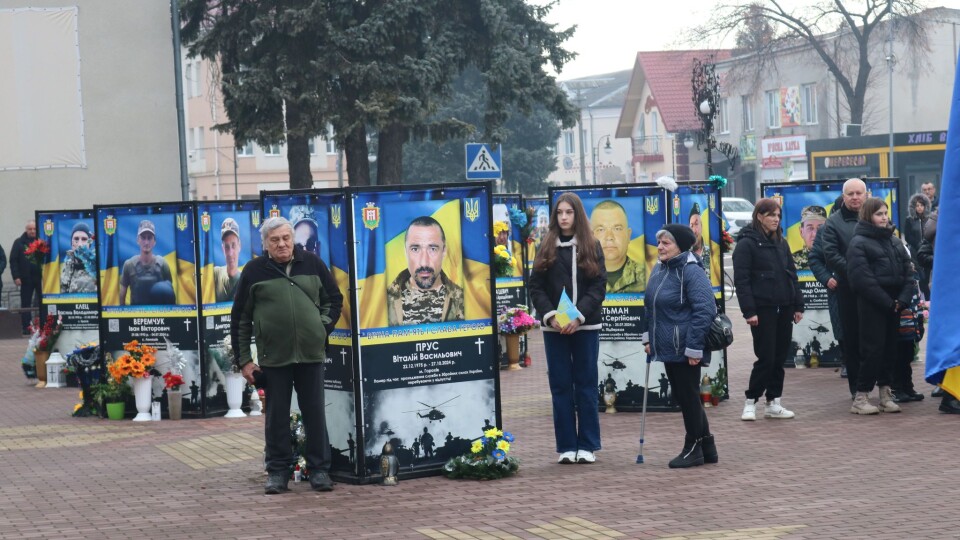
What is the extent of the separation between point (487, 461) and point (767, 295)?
11.3 ft

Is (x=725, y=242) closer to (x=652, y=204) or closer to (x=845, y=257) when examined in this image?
(x=652, y=204)

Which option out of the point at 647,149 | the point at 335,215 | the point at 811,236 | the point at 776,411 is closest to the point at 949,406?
the point at 776,411

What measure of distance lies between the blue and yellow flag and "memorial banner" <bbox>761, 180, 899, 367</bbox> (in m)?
13.5

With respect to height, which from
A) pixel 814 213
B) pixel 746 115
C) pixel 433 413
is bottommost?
pixel 433 413

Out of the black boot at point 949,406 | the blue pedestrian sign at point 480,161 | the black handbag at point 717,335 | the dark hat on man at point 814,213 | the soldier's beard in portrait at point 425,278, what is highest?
the blue pedestrian sign at point 480,161

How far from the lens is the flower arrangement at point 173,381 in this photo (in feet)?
48.3

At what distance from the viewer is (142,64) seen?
33.8 m

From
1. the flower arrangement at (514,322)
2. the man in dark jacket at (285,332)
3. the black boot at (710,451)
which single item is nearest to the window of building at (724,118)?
the flower arrangement at (514,322)

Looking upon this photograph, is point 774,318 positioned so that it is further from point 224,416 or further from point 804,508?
point 224,416

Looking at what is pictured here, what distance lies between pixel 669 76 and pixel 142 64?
51515mm

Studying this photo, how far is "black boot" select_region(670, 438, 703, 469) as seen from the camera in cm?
1031

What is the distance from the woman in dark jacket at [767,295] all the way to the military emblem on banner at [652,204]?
124 centimetres

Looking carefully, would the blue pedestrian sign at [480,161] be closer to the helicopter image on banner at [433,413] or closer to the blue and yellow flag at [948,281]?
the helicopter image on banner at [433,413]

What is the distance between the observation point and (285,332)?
970cm
